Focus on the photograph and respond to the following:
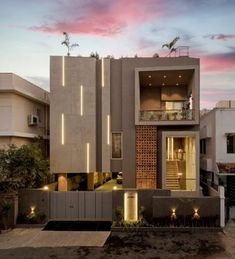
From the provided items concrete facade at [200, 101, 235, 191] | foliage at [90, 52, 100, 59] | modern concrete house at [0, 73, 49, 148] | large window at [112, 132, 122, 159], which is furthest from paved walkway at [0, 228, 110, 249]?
foliage at [90, 52, 100, 59]

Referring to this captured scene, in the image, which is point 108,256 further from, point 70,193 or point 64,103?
point 64,103

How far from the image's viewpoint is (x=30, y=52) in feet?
78.4

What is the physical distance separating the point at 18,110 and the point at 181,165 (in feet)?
41.5

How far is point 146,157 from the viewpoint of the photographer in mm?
21844

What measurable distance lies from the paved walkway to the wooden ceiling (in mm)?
11717

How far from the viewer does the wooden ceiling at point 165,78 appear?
2231 cm

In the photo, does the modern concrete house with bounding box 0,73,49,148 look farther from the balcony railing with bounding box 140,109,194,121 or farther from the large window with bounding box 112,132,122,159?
the balcony railing with bounding box 140,109,194,121

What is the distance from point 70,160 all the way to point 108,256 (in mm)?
9895

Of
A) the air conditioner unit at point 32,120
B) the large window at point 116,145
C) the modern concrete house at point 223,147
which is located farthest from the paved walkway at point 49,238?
the modern concrete house at point 223,147

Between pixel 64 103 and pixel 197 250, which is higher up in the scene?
pixel 64 103

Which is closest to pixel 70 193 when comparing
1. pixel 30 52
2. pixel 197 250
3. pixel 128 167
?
pixel 128 167

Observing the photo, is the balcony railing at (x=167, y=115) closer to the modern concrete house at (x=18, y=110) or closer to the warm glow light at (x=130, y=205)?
the warm glow light at (x=130, y=205)

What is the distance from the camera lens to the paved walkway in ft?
48.7

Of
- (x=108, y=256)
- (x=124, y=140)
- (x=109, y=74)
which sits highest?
(x=109, y=74)
